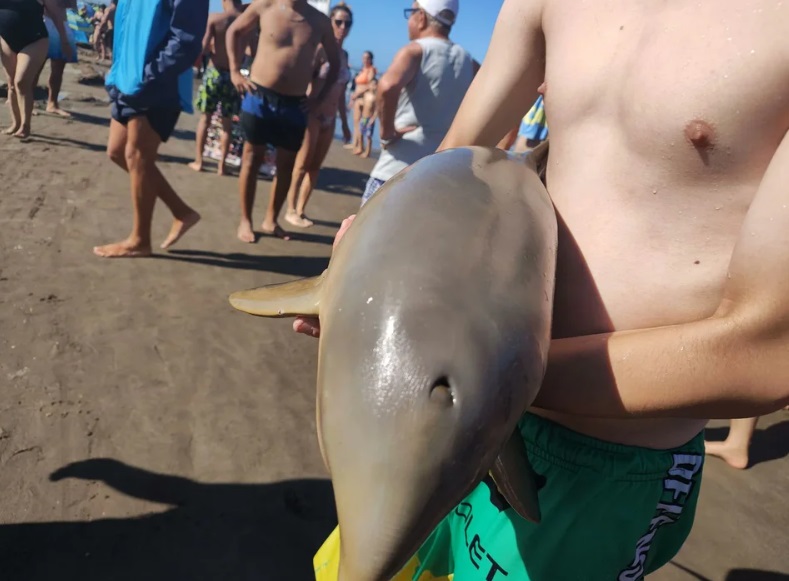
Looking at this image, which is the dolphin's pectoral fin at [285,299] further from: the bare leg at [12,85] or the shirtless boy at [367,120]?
the shirtless boy at [367,120]

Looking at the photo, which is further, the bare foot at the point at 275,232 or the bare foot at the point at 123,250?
the bare foot at the point at 275,232

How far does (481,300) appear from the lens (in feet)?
2.76

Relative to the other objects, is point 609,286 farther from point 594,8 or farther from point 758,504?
point 758,504

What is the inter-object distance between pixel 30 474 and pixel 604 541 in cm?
233

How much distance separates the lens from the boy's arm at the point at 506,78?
4.83 ft

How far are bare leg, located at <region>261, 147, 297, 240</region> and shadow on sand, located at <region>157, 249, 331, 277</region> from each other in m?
0.60

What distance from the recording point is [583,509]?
4.17 feet

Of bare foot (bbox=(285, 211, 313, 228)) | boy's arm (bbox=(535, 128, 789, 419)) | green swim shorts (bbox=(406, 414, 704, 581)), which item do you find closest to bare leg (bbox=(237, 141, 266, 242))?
bare foot (bbox=(285, 211, 313, 228))

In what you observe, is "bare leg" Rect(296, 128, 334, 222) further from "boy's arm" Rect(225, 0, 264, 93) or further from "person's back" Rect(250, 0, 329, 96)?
"person's back" Rect(250, 0, 329, 96)

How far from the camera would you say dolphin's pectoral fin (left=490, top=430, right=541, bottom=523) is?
3.19 ft

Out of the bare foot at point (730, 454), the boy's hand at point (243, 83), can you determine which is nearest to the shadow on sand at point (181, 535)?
the bare foot at point (730, 454)

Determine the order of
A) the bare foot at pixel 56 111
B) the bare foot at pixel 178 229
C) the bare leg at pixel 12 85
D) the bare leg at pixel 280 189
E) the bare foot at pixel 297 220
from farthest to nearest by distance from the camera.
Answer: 1. the bare foot at pixel 56 111
2. the bare leg at pixel 12 85
3. the bare foot at pixel 297 220
4. the bare leg at pixel 280 189
5. the bare foot at pixel 178 229

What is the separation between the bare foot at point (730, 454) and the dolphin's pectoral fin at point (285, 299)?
3.26 metres

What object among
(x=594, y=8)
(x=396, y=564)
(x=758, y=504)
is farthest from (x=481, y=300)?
(x=758, y=504)
